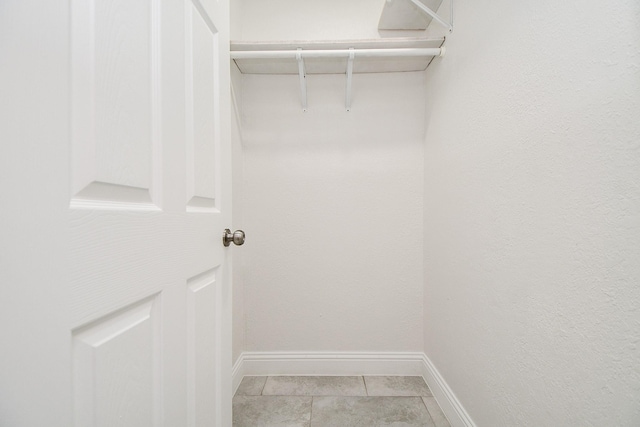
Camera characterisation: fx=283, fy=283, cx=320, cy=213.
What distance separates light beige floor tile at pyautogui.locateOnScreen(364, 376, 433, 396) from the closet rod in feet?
5.93

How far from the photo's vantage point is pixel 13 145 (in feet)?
1.11

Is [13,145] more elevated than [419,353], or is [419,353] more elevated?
[13,145]

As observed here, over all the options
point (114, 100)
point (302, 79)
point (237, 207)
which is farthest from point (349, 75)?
point (114, 100)

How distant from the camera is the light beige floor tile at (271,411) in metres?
1.35

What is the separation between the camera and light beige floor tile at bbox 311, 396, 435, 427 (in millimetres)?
1340

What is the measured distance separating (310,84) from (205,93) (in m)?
1.09

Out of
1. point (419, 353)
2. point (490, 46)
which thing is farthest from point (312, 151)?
point (419, 353)

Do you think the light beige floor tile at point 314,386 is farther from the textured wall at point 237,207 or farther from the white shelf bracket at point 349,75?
the white shelf bracket at point 349,75

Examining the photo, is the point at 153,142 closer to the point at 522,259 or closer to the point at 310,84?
the point at 522,259

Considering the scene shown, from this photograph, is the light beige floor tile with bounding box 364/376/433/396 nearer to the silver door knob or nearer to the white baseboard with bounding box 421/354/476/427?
the white baseboard with bounding box 421/354/476/427

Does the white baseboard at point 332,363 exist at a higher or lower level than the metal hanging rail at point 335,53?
lower

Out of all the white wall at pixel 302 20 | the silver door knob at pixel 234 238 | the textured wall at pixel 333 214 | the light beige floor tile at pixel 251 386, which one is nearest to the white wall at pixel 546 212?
the textured wall at pixel 333 214

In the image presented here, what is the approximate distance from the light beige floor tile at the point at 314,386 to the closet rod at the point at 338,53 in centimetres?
181

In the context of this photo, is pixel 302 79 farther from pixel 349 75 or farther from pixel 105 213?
pixel 105 213
